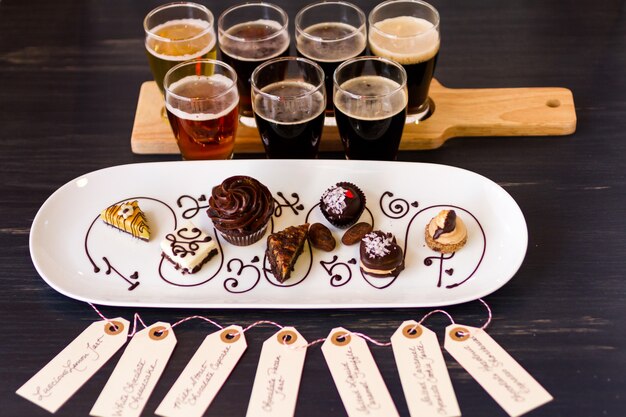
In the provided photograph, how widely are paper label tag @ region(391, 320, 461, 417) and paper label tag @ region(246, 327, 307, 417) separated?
17 cm

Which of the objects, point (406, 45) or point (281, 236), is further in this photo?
point (406, 45)

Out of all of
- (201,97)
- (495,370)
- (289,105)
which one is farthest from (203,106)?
(495,370)

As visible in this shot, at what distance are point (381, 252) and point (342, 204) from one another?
14cm

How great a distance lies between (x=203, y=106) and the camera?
1489 mm

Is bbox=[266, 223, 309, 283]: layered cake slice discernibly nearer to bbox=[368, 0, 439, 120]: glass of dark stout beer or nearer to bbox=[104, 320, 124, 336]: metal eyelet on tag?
bbox=[104, 320, 124, 336]: metal eyelet on tag

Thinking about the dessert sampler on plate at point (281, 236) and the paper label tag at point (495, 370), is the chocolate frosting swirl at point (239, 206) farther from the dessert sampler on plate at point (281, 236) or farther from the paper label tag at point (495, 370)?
the paper label tag at point (495, 370)

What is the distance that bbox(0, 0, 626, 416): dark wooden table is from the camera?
4.00 ft

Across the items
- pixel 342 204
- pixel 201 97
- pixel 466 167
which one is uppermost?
pixel 201 97

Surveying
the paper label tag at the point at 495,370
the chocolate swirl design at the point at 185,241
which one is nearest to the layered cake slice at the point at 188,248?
the chocolate swirl design at the point at 185,241

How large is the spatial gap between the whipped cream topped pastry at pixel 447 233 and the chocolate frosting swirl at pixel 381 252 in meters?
0.08

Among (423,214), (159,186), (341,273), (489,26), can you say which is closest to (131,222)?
(159,186)

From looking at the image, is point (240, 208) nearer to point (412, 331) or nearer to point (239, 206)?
point (239, 206)

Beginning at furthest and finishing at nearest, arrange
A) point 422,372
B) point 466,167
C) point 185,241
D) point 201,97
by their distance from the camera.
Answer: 1. point 466,167
2. point 201,97
3. point 185,241
4. point 422,372

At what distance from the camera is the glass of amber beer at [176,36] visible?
5.42ft
